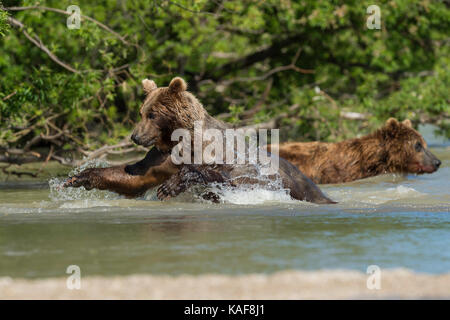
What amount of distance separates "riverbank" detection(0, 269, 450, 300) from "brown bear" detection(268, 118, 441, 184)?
688cm

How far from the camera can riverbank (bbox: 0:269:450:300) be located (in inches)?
181

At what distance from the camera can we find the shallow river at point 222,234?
531 centimetres

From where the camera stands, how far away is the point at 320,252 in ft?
18.7

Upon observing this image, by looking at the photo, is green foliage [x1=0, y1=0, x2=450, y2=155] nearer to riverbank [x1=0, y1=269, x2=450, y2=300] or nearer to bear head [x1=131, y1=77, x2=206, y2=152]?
bear head [x1=131, y1=77, x2=206, y2=152]

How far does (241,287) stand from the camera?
4.70m

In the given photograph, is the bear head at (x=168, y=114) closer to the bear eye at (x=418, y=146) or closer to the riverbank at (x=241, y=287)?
the riverbank at (x=241, y=287)

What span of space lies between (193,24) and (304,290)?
11.7 metres

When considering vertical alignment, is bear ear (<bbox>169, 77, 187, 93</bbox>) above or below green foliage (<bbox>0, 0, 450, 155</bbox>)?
below

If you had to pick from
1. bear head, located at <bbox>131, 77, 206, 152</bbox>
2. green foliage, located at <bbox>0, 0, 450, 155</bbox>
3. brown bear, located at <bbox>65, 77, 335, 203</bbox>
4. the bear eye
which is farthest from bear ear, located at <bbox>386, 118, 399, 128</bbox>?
bear head, located at <bbox>131, 77, 206, 152</bbox>

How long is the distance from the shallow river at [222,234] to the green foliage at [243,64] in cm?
419

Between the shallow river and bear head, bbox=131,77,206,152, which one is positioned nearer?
the shallow river

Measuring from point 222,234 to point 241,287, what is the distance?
1741mm

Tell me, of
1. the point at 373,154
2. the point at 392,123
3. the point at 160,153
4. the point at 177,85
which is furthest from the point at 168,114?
the point at 392,123

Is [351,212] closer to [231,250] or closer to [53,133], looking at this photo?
[231,250]
